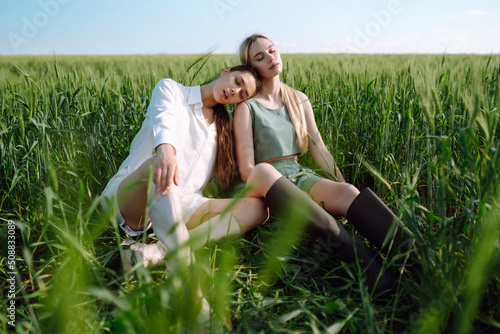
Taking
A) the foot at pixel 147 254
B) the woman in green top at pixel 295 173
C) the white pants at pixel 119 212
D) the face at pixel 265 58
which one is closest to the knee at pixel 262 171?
the woman in green top at pixel 295 173

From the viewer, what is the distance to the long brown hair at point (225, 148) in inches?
66.7

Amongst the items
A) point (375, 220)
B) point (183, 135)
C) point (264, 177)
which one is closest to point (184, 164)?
point (183, 135)

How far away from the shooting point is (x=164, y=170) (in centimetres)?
125

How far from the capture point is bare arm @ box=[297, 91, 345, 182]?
5.56 ft

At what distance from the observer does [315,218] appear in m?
1.25

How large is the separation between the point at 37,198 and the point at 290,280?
1.20m

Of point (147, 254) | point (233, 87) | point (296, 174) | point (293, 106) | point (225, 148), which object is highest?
point (233, 87)

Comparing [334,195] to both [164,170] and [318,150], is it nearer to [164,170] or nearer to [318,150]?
[318,150]

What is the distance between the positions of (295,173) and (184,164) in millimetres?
528

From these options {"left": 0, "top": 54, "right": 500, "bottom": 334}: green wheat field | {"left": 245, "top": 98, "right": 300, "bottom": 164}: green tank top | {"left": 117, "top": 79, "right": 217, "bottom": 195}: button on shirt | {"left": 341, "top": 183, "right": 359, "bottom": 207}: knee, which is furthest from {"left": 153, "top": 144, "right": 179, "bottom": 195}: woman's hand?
{"left": 341, "top": 183, "right": 359, "bottom": 207}: knee

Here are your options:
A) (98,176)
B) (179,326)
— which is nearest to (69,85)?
(98,176)

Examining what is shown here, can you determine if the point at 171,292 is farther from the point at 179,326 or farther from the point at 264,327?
the point at 264,327

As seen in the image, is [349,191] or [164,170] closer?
[164,170]

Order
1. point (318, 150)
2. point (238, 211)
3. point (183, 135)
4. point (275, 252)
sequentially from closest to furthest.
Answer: point (275, 252), point (238, 211), point (183, 135), point (318, 150)
